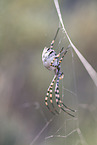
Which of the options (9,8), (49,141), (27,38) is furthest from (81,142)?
(9,8)

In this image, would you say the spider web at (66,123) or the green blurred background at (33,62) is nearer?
the spider web at (66,123)

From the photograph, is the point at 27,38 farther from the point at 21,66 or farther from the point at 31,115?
the point at 31,115

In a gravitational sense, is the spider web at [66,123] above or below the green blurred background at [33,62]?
below

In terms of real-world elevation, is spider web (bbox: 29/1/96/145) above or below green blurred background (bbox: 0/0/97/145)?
below

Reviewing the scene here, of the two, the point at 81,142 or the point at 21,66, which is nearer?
the point at 81,142

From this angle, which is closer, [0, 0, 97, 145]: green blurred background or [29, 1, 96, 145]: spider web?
[29, 1, 96, 145]: spider web
